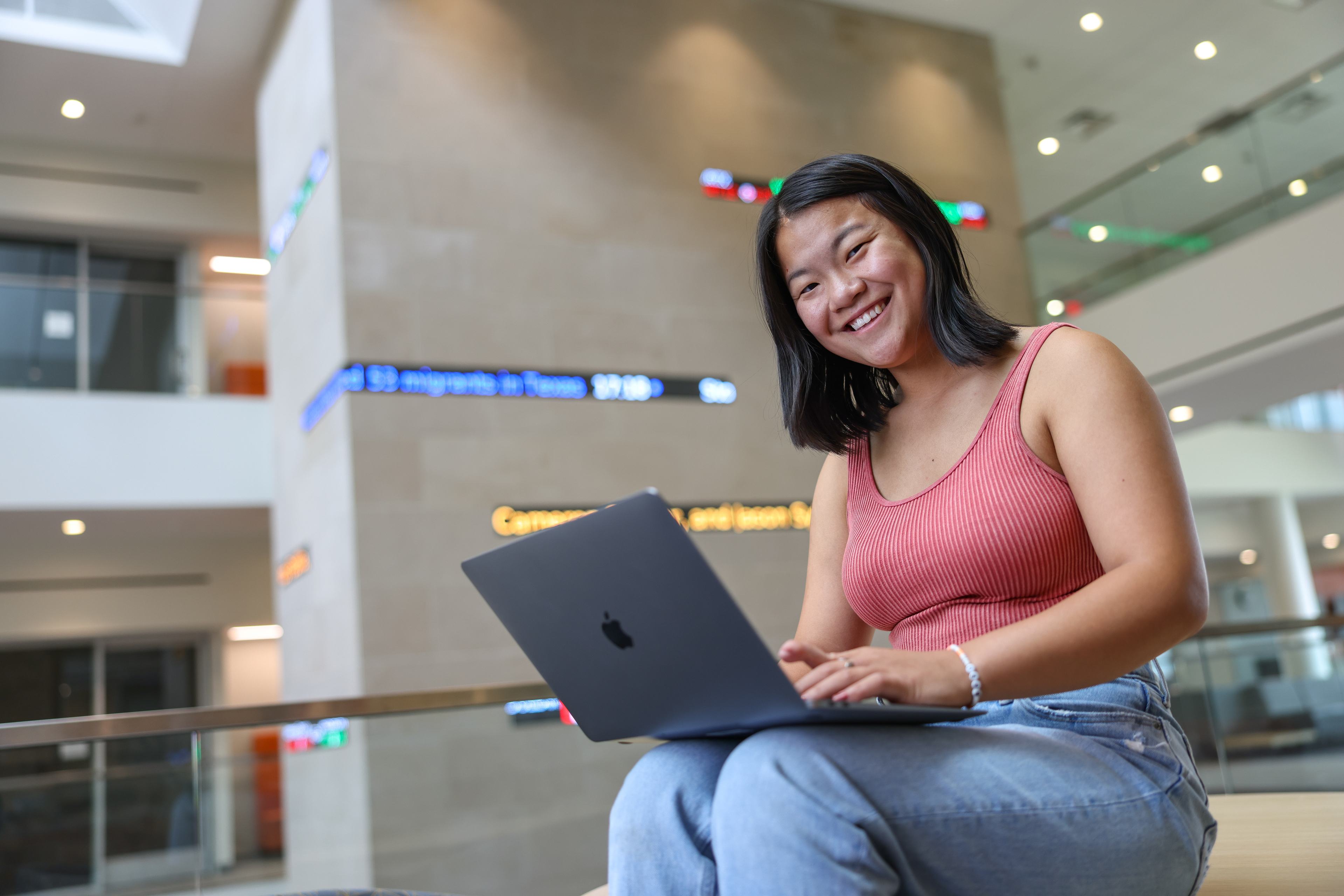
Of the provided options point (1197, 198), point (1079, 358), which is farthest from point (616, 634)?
point (1197, 198)

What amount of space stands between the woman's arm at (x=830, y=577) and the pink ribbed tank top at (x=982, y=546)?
12cm

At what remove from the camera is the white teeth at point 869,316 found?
1.38 m

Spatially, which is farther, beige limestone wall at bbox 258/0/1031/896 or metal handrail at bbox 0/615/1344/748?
beige limestone wall at bbox 258/0/1031/896

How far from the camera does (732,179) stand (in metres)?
6.97

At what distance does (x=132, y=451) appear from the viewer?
7863 millimetres

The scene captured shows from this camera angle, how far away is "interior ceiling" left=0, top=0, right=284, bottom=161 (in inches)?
290

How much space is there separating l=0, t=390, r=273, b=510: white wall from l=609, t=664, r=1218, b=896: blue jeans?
7.66 metres

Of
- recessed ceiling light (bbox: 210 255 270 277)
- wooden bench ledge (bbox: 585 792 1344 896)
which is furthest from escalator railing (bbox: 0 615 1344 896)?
recessed ceiling light (bbox: 210 255 270 277)

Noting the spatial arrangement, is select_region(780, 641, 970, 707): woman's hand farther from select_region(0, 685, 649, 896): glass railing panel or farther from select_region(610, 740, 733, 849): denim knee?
select_region(0, 685, 649, 896): glass railing panel

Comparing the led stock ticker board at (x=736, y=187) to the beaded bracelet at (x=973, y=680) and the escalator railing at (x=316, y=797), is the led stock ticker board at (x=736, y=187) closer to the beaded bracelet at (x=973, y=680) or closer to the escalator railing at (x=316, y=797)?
the escalator railing at (x=316, y=797)

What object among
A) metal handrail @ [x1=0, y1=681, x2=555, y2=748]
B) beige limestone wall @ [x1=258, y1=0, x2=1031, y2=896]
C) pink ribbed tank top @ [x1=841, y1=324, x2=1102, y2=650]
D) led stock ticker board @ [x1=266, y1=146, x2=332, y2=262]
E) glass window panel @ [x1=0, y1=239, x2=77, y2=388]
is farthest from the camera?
glass window panel @ [x1=0, y1=239, x2=77, y2=388]

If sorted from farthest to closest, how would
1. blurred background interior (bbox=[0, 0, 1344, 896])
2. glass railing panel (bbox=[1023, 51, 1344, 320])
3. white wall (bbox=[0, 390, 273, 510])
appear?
white wall (bbox=[0, 390, 273, 510]) < glass railing panel (bbox=[1023, 51, 1344, 320]) < blurred background interior (bbox=[0, 0, 1344, 896])

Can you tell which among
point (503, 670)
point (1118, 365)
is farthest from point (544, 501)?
point (1118, 365)

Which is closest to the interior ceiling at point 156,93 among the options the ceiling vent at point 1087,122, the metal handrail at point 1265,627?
the ceiling vent at point 1087,122
